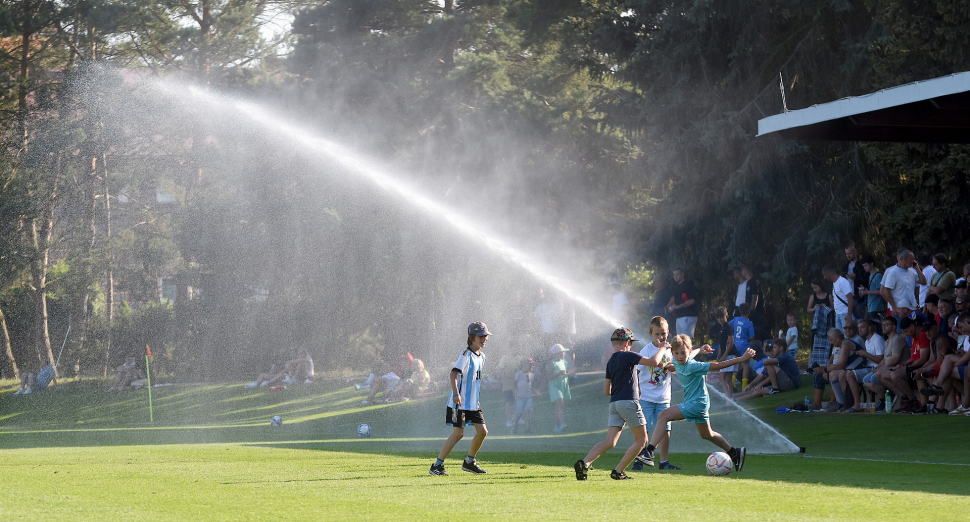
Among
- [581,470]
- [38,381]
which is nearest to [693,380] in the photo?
[581,470]

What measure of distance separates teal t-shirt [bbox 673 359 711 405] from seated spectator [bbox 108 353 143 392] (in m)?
28.5

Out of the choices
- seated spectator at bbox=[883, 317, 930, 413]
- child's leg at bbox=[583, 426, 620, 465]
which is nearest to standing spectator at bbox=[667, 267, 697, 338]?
seated spectator at bbox=[883, 317, 930, 413]

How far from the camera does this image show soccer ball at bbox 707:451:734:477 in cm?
1106

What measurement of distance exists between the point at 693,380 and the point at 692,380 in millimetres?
11

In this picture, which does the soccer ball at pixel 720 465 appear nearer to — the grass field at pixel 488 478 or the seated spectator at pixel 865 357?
the grass field at pixel 488 478

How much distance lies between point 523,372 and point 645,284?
24.8 meters

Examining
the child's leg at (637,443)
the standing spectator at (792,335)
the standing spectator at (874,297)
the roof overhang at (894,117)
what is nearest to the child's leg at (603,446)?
the child's leg at (637,443)

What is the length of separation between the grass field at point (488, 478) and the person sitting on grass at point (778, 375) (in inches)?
9.2

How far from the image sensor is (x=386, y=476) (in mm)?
11633

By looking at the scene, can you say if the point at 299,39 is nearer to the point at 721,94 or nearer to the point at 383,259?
the point at 383,259

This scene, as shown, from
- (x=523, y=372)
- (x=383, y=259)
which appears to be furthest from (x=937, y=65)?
(x=383, y=259)

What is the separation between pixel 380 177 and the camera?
35.9 meters

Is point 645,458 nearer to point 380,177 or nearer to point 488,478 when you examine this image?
point 488,478

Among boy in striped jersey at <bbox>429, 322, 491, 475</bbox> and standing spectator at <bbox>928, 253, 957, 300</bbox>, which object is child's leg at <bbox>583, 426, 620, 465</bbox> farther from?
standing spectator at <bbox>928, 253, 957, 300</bbox>
